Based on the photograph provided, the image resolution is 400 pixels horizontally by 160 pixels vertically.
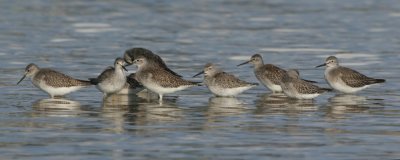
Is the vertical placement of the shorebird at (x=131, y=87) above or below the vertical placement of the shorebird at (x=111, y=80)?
below

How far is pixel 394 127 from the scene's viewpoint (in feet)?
61.3

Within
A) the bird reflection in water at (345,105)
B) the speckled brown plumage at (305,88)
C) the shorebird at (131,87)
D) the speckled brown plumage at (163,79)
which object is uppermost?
the speckled brown plumage at (163,79)

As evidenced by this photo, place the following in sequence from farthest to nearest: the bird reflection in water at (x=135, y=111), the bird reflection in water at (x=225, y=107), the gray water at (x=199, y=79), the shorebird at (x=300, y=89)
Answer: the shorebird at (x=300, y=89), the bird reflection in water at (x=225, y=107), the bird reflection in water at (x=135, y=111), the gray water at (x=199, y=79)

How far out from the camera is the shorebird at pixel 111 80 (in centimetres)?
2303

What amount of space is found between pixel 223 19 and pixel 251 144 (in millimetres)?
22484

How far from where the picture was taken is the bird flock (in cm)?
2262

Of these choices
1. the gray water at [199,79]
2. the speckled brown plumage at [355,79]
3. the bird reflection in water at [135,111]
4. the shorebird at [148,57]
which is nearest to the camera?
the gray water at [199,79]

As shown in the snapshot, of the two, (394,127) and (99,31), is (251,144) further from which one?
(99,31)

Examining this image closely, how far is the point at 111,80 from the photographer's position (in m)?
23.1

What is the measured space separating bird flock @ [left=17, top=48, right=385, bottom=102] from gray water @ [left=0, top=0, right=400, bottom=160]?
24cm

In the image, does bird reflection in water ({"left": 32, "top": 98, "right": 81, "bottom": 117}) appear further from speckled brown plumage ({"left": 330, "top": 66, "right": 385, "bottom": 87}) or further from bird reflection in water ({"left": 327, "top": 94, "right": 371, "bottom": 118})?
speckled brown plumage ({"left": 330, "top": 66, "right": 385, "bottom": 87})

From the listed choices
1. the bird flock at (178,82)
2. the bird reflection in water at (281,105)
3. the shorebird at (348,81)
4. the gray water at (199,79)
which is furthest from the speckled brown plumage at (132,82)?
the shorebird at (348,81)

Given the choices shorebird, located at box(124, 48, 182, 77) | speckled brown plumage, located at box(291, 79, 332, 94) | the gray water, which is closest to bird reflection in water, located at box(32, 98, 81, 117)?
the gray water

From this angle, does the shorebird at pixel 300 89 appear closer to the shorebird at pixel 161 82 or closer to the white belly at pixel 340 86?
the white belly at pixel 340 86
